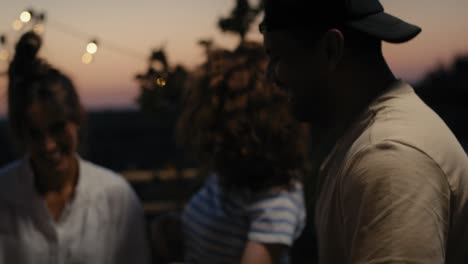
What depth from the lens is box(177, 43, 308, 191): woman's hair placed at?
5.89 feet

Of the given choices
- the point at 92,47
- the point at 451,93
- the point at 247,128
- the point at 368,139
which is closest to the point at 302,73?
the point at 368,139

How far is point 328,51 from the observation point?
1.08 m

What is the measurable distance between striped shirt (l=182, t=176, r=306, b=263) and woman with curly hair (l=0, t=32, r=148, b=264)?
1.30 ft

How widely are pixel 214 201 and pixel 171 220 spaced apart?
254mm

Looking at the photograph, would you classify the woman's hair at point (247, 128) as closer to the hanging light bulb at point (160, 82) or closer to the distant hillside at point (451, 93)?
the hanging light bulb at point (160, 82)

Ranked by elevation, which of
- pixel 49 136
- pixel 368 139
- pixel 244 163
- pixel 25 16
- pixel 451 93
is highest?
pixel 25 16

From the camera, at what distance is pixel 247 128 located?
71.2 inches

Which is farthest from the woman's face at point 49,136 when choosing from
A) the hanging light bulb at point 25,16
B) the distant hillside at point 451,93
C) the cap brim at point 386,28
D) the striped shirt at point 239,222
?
the distant hillside at point 451,93

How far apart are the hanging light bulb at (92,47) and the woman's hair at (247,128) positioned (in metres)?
0.42

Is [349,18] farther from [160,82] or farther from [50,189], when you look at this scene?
[50,189]

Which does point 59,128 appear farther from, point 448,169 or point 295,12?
point 448,169

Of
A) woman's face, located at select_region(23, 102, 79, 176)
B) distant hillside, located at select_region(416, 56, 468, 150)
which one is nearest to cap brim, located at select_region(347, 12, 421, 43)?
woman's face, located at select_region(23, 102, 79, 176)

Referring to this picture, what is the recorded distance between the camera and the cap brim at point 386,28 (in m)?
1.05

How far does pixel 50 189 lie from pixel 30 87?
359 millimetres
